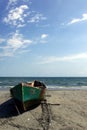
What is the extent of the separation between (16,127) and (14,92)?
404cm

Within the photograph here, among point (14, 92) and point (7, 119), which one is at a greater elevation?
point (14, 92)

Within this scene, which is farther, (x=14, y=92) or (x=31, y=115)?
(x=14, y=92)

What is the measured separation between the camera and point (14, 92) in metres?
15.5

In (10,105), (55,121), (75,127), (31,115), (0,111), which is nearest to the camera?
(75,127)

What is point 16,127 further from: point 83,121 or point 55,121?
point 83,121

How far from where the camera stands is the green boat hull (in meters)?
14.6

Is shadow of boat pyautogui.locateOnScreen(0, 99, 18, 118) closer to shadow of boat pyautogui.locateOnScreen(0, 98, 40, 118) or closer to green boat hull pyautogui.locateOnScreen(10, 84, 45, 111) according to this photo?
shadow of boat pyautogui.locateOnScreen(0, 98, 40, 118)

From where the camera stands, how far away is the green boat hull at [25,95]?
14.6 m

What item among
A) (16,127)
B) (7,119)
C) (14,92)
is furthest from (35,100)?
(16,127)

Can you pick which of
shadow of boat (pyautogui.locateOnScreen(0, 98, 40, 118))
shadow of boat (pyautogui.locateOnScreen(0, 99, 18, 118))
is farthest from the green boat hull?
shadow of boat (pyautogui.locateOnScreen(0, 99, 18, 118))

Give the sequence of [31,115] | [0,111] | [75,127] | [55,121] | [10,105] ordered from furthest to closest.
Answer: [10,105] < [0,111] < [31,115] < [55,121] < [75,127]

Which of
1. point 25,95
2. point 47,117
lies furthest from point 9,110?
point 47,117

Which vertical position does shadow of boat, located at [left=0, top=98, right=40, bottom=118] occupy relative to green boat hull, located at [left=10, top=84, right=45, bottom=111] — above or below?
below

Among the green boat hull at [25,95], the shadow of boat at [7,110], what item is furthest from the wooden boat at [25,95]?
the shadow of boat at [7,110]
